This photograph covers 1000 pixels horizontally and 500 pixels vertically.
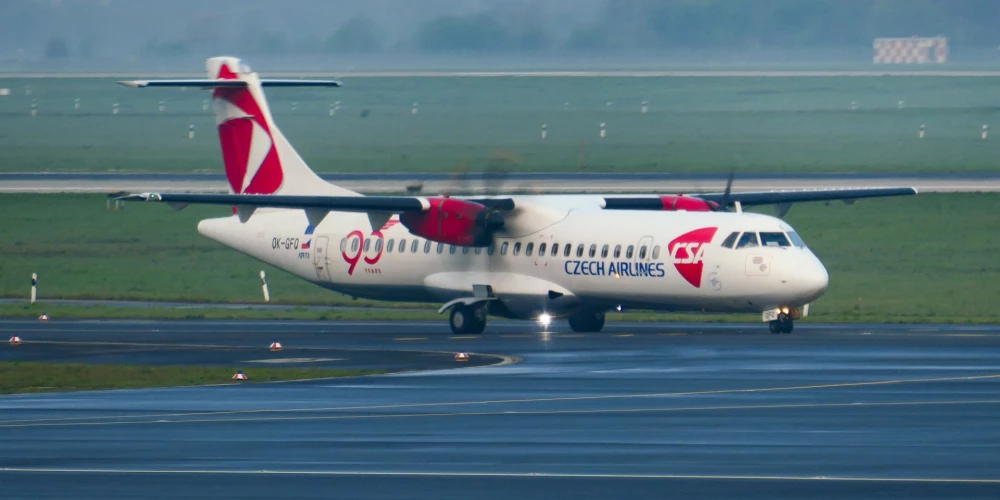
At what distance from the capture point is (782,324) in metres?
31.3

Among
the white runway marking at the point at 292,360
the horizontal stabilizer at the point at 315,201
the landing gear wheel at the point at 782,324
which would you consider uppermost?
the horizontal stabilizer at the point at 315,201

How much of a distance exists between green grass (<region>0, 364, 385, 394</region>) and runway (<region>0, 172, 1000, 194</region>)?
34649 mm

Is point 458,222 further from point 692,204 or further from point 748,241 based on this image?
point 748,241

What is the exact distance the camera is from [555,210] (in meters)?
34.4

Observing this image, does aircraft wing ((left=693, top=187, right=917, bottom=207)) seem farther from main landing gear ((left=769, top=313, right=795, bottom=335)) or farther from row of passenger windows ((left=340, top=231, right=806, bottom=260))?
main landing gear ((left=769, top=313, right=795, bottom=335))

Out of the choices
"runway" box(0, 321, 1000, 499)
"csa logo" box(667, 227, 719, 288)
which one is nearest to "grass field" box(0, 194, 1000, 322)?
"csa logo" box(667, 227, 719, 288)

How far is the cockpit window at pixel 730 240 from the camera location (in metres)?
31.2

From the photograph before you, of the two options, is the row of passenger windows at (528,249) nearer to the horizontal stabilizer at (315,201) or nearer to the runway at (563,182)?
the horizontal stabilizer at (315,201)

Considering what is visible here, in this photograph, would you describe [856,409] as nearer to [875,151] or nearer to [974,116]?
[875,151]

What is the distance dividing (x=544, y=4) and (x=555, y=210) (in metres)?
127

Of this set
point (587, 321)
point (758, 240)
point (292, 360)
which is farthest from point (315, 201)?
point (758, 240)

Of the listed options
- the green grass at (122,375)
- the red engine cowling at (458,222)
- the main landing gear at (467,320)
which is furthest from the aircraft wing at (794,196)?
the green grass at (122,375)

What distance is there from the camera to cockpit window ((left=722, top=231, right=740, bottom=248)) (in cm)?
3116

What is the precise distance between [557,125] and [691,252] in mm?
68472
